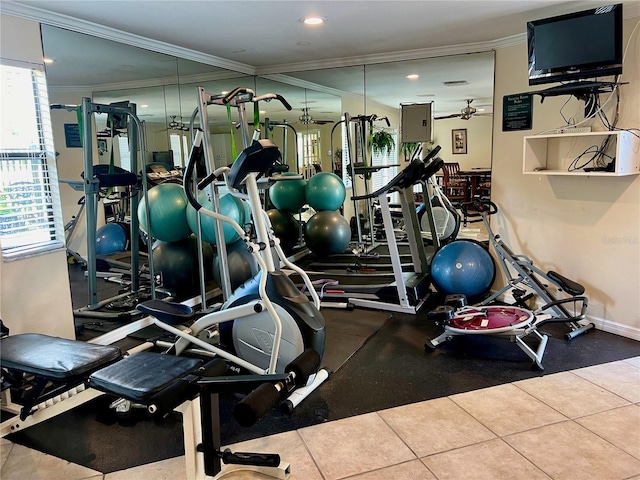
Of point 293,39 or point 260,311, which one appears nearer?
point 260,311

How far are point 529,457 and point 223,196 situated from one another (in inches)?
119

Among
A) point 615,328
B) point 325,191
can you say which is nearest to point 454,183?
point 325,191

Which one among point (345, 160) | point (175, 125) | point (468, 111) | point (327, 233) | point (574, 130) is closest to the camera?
point (574, 130)

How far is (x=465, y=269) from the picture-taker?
13.0 ft

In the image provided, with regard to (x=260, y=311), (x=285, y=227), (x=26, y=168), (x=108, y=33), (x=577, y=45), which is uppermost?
(x=108, y=33)

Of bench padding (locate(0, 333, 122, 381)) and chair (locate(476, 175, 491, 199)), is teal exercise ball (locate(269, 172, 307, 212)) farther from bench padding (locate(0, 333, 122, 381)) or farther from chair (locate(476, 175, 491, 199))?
bench padding (locate(0, 333, 122, 381))

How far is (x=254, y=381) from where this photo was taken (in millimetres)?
1706

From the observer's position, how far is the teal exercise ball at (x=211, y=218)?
12.8 ft

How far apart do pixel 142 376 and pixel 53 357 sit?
1.88 feet

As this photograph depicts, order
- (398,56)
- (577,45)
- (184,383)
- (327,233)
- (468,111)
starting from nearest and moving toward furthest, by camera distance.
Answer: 1. (184,383)
2. (577,45)
3. (468,111)
4. (398,56)
5. (327,233)

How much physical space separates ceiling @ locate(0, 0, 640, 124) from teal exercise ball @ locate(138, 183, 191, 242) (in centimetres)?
87

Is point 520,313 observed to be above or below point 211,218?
below

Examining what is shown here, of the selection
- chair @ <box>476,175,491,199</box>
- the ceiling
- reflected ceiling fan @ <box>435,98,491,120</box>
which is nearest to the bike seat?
chair @ <box>476,175,491,199</box>

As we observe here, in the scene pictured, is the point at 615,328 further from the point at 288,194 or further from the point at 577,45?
the point at 288,194
